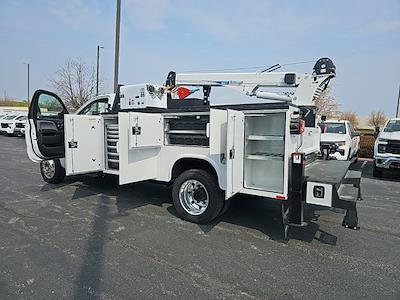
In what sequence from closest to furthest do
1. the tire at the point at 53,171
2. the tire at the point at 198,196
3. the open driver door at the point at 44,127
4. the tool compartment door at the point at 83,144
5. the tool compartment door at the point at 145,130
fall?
the tire at the point at 198,196 < the tool compartment door at the point at 145,130 < the tool compartment door at the point at 83,144 < the open driver door at the point at 44,127 < the tire at the point at 53,171

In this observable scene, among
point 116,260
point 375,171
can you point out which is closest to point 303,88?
point 116,260

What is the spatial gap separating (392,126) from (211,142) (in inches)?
326

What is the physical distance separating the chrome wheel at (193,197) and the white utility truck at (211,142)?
0.02 m

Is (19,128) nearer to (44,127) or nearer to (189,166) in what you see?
(44,127)

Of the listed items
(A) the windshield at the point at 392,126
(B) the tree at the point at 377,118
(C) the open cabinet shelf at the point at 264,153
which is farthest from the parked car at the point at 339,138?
(B) the tree at the point at 377,118

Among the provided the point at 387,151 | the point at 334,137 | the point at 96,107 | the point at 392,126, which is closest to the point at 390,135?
the point at 387,151

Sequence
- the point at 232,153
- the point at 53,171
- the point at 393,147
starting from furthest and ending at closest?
the point at 393,147 < the point at 53,171 < the point at 232,153

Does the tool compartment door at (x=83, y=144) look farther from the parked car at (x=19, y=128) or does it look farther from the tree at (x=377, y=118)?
the tree at (x=377, y=118)

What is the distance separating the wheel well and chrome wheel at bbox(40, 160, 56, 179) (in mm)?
3554

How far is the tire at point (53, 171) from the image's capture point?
23.8 feet

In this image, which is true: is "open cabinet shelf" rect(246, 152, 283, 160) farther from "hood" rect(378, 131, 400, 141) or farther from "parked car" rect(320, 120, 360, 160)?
"hood" rect(378, 131, 400, 141)

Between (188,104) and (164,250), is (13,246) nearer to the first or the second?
(164,250)

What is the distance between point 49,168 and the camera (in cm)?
742

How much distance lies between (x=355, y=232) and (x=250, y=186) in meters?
1.69
